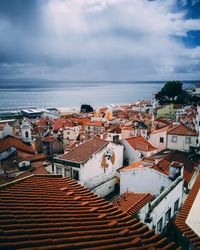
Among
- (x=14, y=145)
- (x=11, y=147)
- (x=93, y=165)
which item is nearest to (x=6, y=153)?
(x=11, y=147)

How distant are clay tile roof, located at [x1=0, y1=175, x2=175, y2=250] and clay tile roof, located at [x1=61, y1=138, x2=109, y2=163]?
15807mm

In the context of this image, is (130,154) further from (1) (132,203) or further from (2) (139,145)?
(1) (132,203)

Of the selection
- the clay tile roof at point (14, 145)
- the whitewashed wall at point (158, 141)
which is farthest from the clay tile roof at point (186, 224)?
the clay tile roof at point (14, 145)

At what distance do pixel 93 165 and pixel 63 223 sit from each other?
18.7m

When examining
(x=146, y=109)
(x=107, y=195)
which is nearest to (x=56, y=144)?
(x=107, y=195)

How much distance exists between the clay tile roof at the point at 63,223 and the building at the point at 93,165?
15.4 meters

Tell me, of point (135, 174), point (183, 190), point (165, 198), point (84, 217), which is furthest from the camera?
point (135, 174)

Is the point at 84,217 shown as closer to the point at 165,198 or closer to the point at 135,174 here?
the point at 165,198

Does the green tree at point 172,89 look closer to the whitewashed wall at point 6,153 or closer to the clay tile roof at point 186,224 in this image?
the whitewashed wall at point 6,153

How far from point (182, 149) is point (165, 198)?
18644 millimetres

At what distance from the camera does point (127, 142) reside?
32781mm

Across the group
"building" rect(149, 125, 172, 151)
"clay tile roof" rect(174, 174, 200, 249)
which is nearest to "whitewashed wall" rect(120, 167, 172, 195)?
"clay tile roof" rect(174, 174, 200, 249)

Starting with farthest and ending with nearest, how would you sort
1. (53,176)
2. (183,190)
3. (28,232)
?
(183,190) → (53,176) → (28,232)

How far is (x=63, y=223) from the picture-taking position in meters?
5.18
